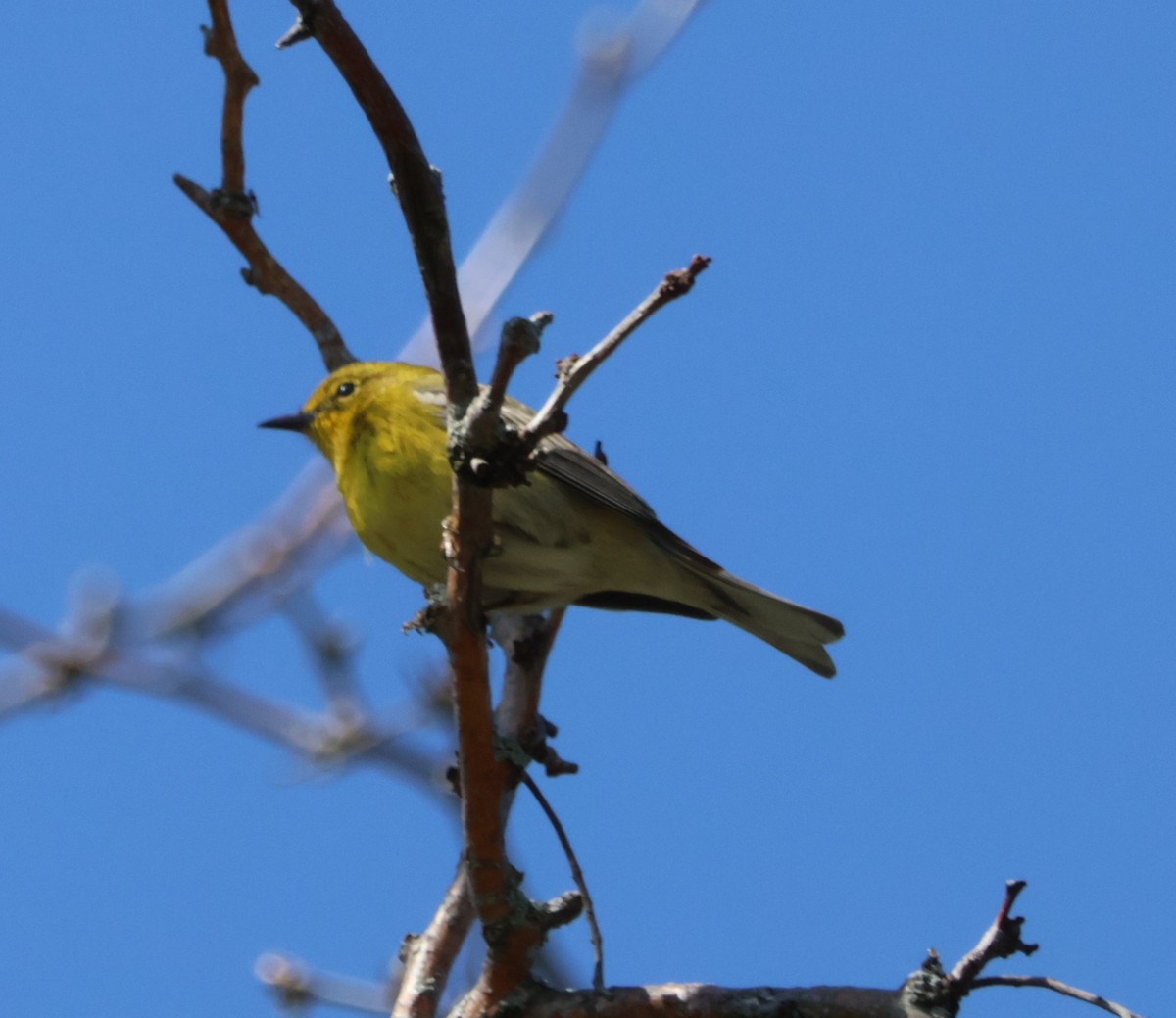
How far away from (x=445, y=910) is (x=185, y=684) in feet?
3.18

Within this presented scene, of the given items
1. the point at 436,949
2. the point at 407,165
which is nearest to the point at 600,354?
the point at 407,165

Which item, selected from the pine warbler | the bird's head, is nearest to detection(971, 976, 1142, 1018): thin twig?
the pine warbler

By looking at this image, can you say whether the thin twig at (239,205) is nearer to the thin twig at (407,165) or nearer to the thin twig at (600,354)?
the thin twig at (407,165)

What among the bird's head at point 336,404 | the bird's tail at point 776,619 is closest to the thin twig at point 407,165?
the bird's head at point 336,404

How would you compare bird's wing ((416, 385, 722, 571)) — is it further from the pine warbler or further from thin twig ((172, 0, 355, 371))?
thin twig ((172, 0, 355, 371))

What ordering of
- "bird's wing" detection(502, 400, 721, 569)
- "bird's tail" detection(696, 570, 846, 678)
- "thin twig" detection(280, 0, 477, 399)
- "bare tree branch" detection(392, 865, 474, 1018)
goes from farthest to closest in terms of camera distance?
"bird's tail" detection(696, 570, 846, 678)
"bird's wing" detection(502, 400, 721, 569)
"bare tree branch" detection(392, 865, 474, 1018)
"thin twig" detection(280, 0, 477, 399)

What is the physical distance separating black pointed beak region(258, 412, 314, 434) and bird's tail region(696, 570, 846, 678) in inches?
65.4

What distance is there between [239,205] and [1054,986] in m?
3.67

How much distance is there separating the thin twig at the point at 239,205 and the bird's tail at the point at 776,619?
174cm

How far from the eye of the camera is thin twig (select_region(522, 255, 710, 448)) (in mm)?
2414

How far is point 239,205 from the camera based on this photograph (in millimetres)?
5000

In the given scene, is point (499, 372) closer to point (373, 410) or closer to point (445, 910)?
point (445, 910)

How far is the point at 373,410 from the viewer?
4977 millimetres

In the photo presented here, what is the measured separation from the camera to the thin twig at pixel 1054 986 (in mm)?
2771
